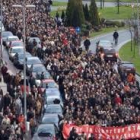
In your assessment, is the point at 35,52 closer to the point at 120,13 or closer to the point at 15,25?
the point at 15,25

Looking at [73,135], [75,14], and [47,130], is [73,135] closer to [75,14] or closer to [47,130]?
[47,130]

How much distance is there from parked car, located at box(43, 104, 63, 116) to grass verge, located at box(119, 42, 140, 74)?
77.2 ft

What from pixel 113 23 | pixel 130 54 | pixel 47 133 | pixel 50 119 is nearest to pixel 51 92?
pixel 50 119

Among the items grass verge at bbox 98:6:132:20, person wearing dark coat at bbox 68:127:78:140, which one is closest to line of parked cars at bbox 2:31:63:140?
person wearing dark coat at bbox 68:127:78:140

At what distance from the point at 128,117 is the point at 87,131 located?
8.45 feet

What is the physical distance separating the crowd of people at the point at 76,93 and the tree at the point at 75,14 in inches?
899

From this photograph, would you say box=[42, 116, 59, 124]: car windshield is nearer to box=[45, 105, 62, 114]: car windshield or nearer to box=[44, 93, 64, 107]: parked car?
box=[45, 105, 62, 114]: car windshield

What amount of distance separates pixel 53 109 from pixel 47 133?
4868 millimetres

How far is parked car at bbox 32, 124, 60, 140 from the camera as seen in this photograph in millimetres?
47906

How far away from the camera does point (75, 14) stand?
95688 mm

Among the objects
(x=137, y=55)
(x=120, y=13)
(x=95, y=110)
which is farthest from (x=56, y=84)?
(x=120, y=13)

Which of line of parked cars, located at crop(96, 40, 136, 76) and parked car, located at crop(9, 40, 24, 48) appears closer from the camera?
line of parked cars, located at crop(96, 40, 136, 76)

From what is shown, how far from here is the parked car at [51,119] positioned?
5028 centimetres

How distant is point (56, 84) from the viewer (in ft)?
195
